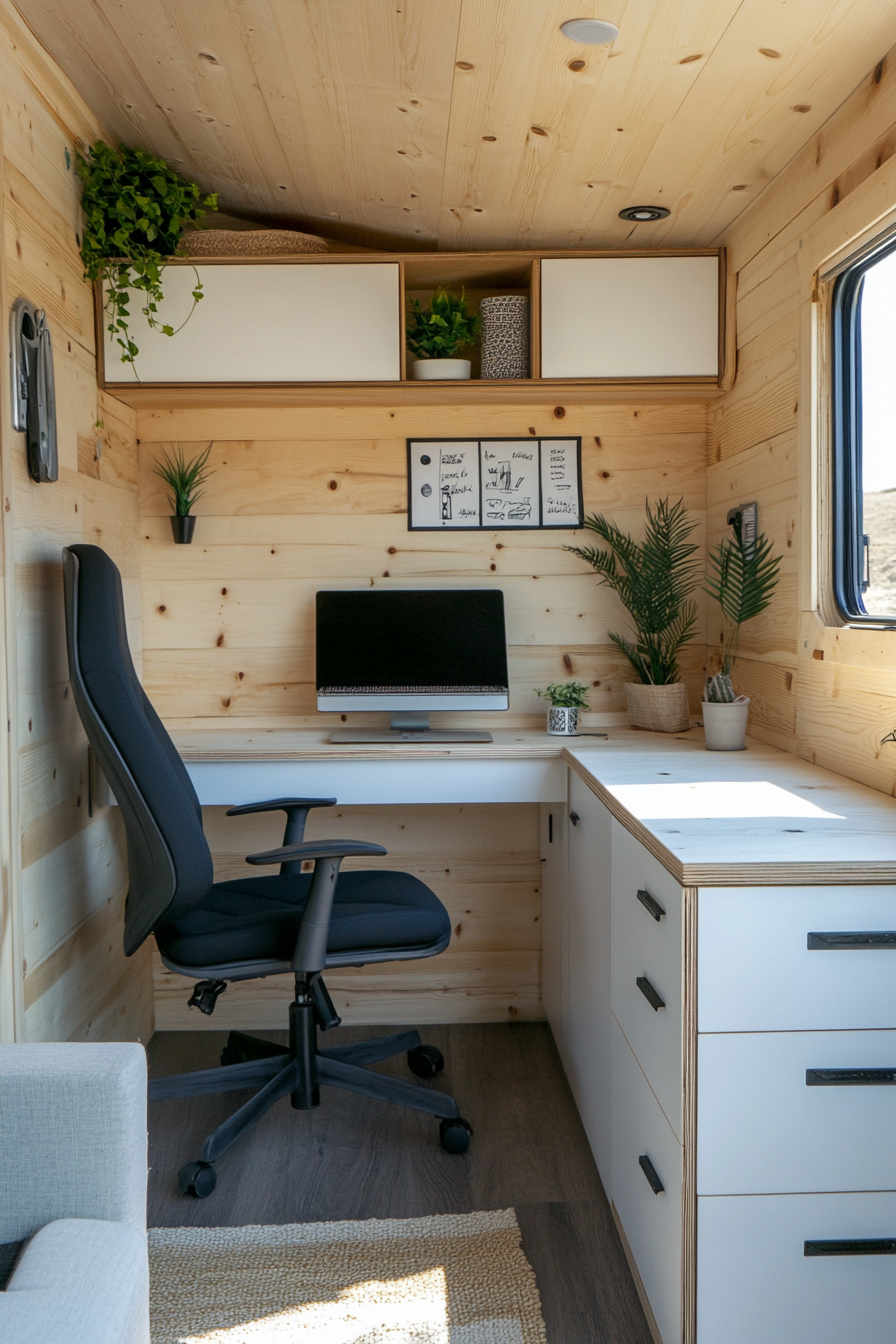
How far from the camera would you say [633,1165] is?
1724 mm

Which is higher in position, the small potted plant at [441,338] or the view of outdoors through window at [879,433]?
the small potted plant at [441,338]

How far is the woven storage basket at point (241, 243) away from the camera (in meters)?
2.63

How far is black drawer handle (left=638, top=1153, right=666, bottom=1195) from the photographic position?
152 cm

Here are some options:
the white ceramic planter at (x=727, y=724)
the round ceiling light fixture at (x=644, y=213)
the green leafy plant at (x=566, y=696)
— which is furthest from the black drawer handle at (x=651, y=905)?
the round ceiling light fixture at (x=644, y=213)

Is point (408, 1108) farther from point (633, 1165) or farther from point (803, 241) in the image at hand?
point (803, 241)

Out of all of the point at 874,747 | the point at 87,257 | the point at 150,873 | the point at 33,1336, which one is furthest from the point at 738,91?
the point at 33,1336

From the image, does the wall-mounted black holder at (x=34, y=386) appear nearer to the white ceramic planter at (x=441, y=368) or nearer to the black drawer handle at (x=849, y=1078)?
the white ceramic planter at (x=441, y=368)

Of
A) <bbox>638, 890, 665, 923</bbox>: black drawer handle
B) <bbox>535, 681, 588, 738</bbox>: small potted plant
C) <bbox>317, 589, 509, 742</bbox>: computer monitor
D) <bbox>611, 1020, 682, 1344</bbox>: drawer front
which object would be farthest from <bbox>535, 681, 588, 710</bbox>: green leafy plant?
<bbox>638, 890, 665, 923</bbox>: black drawer handle

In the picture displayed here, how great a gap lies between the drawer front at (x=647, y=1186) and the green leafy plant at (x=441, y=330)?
70.9 inches

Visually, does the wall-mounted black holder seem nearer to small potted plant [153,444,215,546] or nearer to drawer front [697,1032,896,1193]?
small potted plant [153,444,215,546]

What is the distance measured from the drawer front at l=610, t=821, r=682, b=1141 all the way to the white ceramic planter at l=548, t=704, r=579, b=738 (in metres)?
0.91

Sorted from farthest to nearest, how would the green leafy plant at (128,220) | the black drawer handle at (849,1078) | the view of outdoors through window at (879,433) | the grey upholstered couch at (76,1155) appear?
the green leafy plant at (128,220) → the view of outdoors through window at (879,433) → the black drawer handle at (849,1078) → the grey upholstered couch at (76,1155)

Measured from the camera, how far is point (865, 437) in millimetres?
2051

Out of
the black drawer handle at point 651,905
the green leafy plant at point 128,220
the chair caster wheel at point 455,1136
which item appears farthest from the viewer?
the green leafy plant at point 128,220
